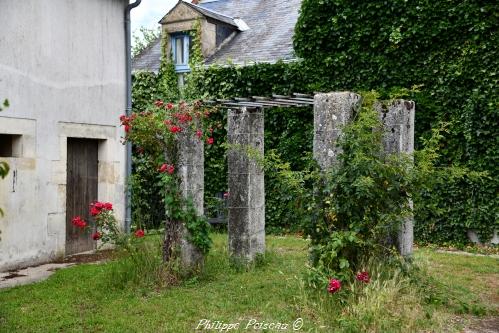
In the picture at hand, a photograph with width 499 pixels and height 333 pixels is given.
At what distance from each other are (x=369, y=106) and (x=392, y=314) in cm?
227

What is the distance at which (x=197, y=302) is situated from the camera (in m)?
5.98

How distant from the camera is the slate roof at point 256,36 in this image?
42.6 feet

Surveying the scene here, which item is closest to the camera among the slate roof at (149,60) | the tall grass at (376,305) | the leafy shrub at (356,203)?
the tall grass at (376,305)

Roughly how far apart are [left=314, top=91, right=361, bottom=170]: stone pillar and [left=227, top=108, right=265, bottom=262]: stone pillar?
1760 millimetres

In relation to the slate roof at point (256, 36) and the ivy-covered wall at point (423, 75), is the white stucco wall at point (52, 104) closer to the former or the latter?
the ivy-covered wall at point (423, 75)

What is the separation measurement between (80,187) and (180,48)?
584cm

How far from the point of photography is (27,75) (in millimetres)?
8539

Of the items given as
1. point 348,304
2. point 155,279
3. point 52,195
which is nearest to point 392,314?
point 348,304

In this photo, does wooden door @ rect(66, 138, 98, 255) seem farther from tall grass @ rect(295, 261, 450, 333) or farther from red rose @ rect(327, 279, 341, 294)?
red rose @ rect(327, 279, 341, 294)

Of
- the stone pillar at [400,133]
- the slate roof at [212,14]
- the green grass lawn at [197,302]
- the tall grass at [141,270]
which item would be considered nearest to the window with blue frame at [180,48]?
the slate roof at [212,14]

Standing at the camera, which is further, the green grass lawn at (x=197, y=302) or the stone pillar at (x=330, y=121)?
the stone pillar at (x=330, y=121)

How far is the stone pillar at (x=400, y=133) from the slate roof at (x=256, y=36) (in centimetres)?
603

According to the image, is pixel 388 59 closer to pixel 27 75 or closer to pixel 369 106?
pixel 369 106

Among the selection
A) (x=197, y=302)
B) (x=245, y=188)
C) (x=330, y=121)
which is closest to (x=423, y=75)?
(x=245, y=188)
